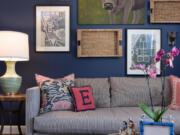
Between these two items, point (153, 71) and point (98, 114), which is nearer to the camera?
point (153, 71)

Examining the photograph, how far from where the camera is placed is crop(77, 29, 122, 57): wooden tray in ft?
10.00

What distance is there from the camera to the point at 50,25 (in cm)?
307

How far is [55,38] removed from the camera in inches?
121

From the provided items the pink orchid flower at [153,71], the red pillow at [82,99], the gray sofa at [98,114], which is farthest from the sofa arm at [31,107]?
the pink orchid flower at [153,71]

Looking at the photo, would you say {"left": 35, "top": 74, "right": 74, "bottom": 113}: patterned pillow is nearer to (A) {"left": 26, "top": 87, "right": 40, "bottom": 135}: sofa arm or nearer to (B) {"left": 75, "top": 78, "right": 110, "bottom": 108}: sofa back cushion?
(A) {"left": 26, "top": 87, "right": 40, "bottom": 135}: sofa arm

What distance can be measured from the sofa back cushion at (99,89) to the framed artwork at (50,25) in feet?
2.31

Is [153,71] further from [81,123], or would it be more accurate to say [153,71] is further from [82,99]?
[82,99]

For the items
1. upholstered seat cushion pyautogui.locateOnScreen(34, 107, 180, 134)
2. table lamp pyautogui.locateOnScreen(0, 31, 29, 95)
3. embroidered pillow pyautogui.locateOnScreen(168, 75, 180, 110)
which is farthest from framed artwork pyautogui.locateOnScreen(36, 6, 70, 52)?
embroidered pillow pyautogui.locateOnScreen(168, 75, 180, 110)

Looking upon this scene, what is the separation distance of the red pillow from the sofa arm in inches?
16.3

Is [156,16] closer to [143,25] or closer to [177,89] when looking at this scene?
[143,25]

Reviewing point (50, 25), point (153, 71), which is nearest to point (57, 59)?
point (50, 25)

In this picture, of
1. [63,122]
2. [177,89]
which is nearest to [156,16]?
[177,89]

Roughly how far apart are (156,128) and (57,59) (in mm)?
2123

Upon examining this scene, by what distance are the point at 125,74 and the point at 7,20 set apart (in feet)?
6.56
